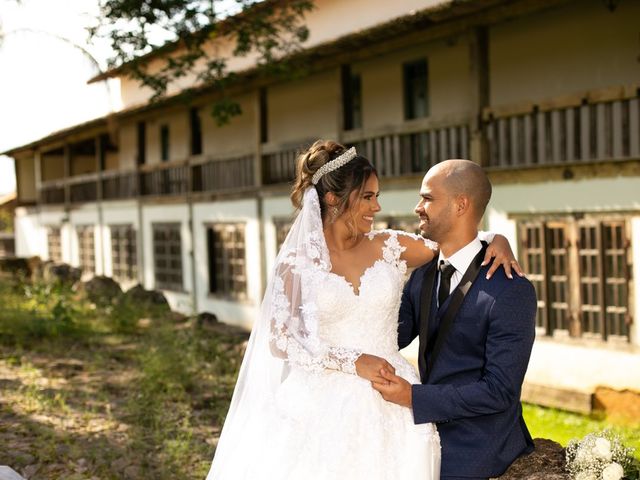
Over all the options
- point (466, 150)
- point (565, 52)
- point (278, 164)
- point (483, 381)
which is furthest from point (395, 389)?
point (278, 164)

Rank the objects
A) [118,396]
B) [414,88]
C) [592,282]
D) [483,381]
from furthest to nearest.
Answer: [414,88] < [592,282] < [118,396] < [483,381]

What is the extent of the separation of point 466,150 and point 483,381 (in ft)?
26.9

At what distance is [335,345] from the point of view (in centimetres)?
340

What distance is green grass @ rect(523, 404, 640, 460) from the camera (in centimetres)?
762

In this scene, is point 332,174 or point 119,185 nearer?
point 332,174

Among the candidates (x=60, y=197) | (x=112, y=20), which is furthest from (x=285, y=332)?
(x=60, y=197)

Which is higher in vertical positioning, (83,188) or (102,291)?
(83,188)

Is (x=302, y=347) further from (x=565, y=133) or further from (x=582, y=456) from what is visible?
(x=565, y=133)

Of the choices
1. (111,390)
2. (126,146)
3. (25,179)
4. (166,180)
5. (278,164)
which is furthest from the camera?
(25,179)

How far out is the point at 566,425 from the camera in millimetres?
8266

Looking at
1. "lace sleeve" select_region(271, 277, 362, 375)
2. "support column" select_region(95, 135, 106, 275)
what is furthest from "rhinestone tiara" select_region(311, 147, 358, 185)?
"support column" select_region(95, 135, 106, 275)

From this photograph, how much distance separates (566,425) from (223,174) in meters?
10.5

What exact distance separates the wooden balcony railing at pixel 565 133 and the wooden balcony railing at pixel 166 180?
9.50 m

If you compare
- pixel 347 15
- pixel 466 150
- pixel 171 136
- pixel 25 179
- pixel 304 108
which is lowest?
pixel 466 150
